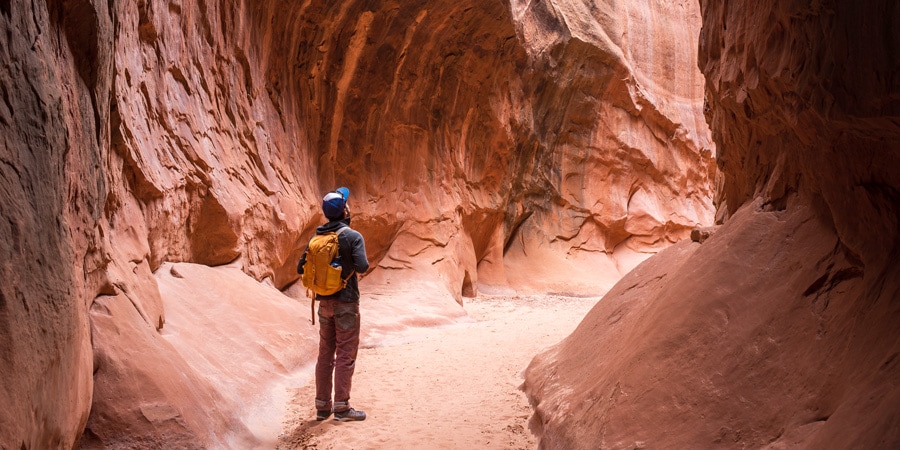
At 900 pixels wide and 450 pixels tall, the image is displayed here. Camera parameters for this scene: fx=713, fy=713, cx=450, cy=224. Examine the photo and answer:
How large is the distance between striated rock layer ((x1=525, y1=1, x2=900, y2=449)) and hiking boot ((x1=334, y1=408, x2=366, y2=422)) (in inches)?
52.1

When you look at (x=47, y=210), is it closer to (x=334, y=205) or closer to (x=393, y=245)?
(x=334, y=205)

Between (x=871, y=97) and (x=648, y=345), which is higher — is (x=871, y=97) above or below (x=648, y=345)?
above

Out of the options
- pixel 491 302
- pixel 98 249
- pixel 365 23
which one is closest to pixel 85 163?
pixel 98 249

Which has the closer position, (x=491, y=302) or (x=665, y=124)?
(x=491, y=302)

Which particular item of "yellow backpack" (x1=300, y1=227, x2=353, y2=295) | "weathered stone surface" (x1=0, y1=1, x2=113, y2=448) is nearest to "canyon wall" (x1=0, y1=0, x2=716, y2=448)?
"weathered stone surface" (x1=0, y1=1, x2=113, y2=448)

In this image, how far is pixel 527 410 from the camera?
5.31 m

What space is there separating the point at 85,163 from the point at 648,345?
3.14m

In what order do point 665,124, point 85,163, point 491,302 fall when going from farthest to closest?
1. point 665,124
2. point 491,302
3. point 85,163

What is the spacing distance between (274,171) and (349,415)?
5.75 meters

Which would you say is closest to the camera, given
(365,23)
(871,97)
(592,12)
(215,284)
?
(871,97)

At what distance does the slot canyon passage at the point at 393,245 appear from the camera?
2680mm

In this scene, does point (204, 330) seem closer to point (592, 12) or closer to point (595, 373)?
point (595, 373)

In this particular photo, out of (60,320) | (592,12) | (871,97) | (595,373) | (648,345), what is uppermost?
(592,12)

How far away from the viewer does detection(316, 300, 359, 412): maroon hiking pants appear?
5.03 meters
